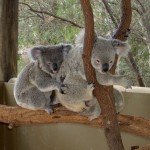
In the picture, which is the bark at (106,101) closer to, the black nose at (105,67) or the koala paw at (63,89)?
the black nose at (105,67)

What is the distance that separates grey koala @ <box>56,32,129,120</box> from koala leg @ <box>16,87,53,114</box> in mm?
102

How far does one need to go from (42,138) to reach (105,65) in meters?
1.87

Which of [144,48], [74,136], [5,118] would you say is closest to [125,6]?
[5,118]

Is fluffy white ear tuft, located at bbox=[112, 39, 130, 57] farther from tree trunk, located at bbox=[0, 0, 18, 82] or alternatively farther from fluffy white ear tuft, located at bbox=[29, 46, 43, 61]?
tree trunk, located at bbox=[0, 0, 18, 82]

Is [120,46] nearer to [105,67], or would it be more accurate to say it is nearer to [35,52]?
[105,67]

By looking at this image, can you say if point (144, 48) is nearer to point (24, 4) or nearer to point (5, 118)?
point (24, 4)

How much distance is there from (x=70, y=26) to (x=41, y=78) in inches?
68.7

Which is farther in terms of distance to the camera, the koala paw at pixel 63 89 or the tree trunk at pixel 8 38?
the tree trunk at pixel 8 38

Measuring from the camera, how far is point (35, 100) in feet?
8.05

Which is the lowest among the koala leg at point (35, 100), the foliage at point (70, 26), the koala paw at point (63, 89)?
the koala leg at point (35, 100)

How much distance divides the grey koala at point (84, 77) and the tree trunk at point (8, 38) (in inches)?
63.1

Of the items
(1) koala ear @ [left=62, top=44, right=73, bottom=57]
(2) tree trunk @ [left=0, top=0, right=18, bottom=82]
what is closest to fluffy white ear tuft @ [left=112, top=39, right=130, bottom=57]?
(1) koala ear @ [left=62, top=44, right=73, bottom=57]

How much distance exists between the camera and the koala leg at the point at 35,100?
7.89 ft

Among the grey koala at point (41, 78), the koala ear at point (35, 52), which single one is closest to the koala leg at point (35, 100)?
the grey koala at point (41, 78)
